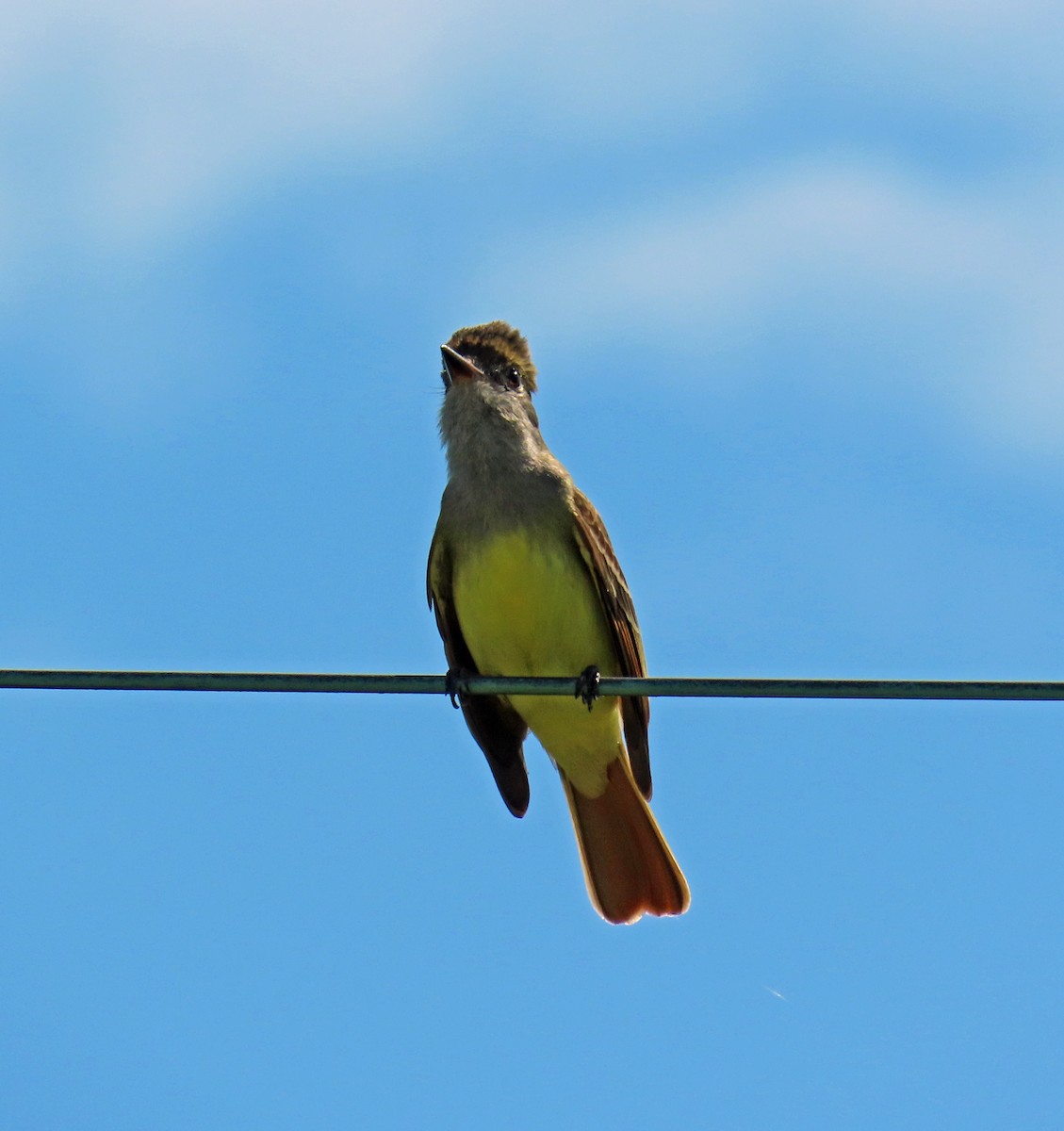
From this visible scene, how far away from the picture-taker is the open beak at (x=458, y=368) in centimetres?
887

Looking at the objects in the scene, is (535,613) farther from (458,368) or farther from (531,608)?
(458,368)

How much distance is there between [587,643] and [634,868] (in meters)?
1.50

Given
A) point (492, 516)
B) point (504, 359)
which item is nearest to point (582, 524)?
point (492, 516)

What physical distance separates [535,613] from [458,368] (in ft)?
5.62

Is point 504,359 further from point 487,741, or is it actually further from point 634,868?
point 634,868

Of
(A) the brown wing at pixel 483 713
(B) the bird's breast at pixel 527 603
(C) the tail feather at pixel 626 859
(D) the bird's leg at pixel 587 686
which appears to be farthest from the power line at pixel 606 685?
(C) the tail feather at pixel 626 859

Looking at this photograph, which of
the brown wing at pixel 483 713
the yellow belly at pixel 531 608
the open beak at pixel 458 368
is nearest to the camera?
the yellow belly at pixel 531 608

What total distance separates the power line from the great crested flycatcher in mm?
2602

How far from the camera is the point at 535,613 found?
803 cm

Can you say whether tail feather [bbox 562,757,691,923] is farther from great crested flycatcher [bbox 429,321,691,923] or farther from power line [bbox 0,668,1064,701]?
power line [bbox 0,668,1064,701]

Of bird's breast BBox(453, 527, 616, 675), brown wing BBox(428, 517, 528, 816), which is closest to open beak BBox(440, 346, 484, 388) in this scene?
brown wing BBox(428, 517, 528, 816)

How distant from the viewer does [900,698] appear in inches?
195

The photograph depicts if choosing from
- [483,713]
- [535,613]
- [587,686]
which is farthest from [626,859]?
[587,686]

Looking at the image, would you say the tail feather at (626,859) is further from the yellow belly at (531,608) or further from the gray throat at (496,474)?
the gray throat at (496,474)
